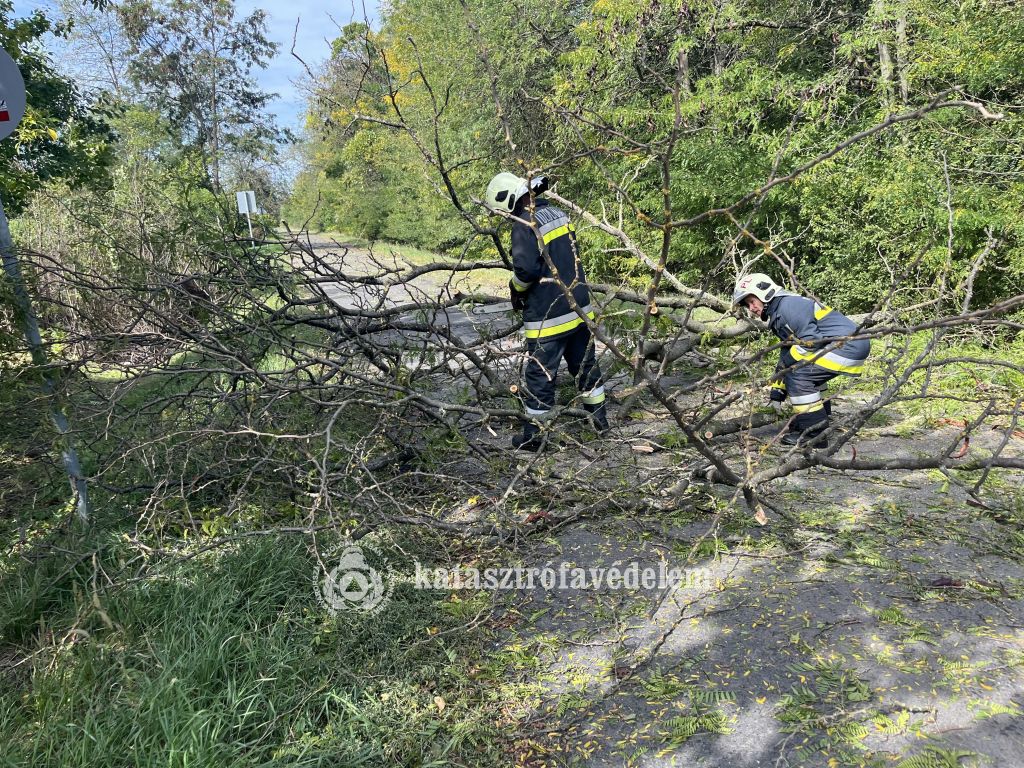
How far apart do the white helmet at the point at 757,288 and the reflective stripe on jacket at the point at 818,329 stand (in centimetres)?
5

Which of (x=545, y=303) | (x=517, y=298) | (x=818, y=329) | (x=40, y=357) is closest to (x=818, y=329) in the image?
(x=818, y=329)

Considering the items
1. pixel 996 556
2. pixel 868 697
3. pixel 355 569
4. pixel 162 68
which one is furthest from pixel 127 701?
pixel 162 68

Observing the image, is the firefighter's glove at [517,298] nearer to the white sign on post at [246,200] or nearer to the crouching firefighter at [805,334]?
the crouching firefighter at [805,334]

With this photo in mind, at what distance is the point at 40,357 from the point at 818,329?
4.52m

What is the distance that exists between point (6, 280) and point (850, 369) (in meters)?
4.77

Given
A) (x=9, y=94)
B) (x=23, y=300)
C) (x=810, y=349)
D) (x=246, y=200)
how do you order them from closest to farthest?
(x=9, y=94)
(x=23, y=300)
(x=810, y=349)
(x=246, y=200)

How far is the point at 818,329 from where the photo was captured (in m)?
4.03

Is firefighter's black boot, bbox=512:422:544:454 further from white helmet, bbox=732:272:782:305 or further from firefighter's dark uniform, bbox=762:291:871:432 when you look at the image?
white helmet, bbox=732:272:782:305

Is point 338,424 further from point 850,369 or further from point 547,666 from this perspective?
point 850,369

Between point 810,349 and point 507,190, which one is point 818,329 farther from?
point 507,190

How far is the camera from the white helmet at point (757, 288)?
419 centimetres

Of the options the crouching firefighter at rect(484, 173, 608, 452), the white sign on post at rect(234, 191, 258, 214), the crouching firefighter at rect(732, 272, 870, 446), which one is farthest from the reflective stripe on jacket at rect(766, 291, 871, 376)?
the white sign on post at rect(234, 191, 258, 214)

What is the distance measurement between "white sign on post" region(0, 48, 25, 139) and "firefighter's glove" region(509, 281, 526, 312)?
2.77 meters

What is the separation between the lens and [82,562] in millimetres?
3074
